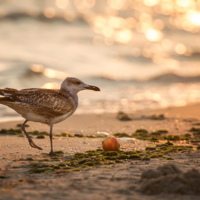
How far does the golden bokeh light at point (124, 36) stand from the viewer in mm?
30469

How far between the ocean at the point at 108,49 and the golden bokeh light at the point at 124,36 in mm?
91

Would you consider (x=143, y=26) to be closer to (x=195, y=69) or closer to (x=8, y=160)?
(x=195, y=69)

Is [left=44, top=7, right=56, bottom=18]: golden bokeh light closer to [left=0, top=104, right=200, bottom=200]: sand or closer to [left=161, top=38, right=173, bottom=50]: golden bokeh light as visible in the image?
[left=161, top=38, right=173, bottom=50]: golden bokeh light

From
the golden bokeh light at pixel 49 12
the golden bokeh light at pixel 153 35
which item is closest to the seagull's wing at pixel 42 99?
the golden bokeh light at pixel 49 12

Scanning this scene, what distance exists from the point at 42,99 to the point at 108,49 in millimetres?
21124

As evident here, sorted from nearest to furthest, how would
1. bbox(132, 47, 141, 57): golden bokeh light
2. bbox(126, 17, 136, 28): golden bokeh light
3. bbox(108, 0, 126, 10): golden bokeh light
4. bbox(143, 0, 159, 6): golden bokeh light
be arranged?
1. bbox(132, 47, 141, 57): golden bokeh light
2. bbox(126, 17, 136, 28): golden bokeh light
3. bbox(108, 0, 126, 10): golden bokeh light
4. bbox(143, 0, 159, 6): golden bokeh light

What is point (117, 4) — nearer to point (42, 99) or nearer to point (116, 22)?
point (116, 22)

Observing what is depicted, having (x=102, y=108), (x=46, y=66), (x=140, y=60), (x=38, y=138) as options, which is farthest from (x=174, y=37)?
(x=38, y=138)

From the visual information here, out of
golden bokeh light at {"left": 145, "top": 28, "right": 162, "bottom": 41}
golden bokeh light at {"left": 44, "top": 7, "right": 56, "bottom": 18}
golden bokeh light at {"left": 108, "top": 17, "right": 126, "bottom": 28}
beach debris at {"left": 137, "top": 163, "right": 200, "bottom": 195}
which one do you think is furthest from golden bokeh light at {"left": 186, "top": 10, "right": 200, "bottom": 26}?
beach debris at {"left": 137, "top": 163, "right": 200, "bottom": 195}

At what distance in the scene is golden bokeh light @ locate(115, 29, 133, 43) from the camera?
3047cm

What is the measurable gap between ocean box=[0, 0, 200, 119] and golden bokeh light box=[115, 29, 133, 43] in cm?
9

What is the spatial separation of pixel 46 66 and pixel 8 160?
1557 centimetres

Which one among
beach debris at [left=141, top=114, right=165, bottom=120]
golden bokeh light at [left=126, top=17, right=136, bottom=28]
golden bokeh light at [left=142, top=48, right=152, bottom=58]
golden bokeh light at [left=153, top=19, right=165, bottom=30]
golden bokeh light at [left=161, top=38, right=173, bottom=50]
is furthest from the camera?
golden bokeh light at [left=153, top=19, right=165, bottom=30]

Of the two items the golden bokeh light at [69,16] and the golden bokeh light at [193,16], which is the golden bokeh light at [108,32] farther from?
the golden bokeh light at [193,16]
